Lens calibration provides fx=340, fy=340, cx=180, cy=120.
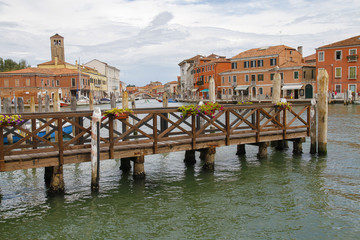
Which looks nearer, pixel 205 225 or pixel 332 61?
pixel 205 225

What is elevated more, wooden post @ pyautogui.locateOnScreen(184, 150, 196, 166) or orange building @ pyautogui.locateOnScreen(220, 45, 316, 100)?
orange building @ pyautogui.locateOnScreen(220, 45, 316, 100)

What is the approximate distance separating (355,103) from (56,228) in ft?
156

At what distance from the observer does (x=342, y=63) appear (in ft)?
167

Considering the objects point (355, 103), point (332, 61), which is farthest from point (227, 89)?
point (355, 103)

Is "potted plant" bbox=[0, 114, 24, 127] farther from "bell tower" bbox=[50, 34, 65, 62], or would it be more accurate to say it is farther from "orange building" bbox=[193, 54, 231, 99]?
"bell tower" bbox=[50, 34, 65, 62]

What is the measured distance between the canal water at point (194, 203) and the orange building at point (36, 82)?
50.5 meters

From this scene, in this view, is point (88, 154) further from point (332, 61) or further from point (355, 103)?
point (332, 61)

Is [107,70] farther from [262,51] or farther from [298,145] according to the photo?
[298,145]

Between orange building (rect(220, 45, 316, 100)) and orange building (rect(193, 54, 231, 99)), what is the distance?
3219mm

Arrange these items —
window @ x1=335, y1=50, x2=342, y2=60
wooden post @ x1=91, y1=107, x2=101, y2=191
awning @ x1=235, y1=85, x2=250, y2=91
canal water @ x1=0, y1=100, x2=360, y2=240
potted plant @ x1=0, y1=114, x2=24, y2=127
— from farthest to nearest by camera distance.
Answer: awning @ x1=235, y1=85, x2=250, y2=91
window @ x1=335, y1=50, x2=342, y2=60
wooden post @ x1=91, y1=107, x2=101, y2=191
potted plant @ x1=0, y1=114, x2=24, y2=127
canal water @ x1=0, y1=100, x2=360, y2=240

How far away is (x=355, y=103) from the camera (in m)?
46.8

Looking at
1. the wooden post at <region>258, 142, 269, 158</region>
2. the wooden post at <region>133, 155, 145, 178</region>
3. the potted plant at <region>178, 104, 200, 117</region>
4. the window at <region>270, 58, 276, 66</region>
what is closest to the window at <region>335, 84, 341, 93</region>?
the window at <region>270, 58, 276, 66</region>

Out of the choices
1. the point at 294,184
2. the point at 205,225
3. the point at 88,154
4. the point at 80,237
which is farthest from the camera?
the point at 294,184

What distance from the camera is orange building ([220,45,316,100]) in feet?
183
